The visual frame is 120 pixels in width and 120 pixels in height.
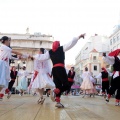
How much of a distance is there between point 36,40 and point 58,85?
6152cm

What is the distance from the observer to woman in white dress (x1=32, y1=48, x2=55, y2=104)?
9.30m

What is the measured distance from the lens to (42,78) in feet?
31.2

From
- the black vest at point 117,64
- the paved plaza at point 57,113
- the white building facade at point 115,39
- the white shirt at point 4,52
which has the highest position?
the white building facade at point 115,39

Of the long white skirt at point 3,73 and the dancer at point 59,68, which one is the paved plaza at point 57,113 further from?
the long white skirt at point 3,73

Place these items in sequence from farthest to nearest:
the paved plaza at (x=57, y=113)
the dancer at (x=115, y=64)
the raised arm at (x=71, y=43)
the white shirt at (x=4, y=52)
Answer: the dancer at (x=115, y=64)
the white shirt at (x=4, y=52)
the raised arm at (x=71, y=43)
the paved plaza at (x=57, y=113)

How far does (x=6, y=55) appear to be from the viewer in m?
8.38

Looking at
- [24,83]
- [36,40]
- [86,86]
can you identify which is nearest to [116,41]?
[36,40]

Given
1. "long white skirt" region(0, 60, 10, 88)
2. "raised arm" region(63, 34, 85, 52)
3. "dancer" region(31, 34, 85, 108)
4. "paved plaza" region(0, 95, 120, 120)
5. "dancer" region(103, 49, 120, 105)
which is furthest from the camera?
"dancer" region(103, 49, 120, 105)

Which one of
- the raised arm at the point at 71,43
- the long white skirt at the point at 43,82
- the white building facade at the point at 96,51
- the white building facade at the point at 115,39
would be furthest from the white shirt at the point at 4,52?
the white building facade at the point at 96,51

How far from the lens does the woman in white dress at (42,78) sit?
9.30 metres

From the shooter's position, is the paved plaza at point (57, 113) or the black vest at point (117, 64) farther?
the black vest at point (117, 64)

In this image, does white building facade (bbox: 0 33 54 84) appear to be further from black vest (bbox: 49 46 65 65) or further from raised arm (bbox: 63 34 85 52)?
raised arm (bbox: 63 34 85 52)

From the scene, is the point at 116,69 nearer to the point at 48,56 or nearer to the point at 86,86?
the point at 48,56

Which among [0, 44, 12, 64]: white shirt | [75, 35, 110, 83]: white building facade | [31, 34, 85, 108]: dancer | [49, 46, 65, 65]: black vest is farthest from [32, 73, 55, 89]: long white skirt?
[75, 35, 110, 83]: white building facade
